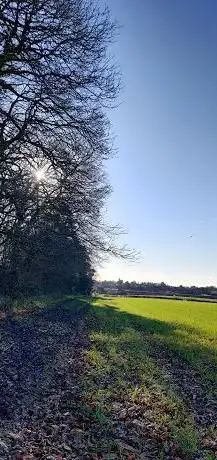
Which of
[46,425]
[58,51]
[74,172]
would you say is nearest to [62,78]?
[58,51]

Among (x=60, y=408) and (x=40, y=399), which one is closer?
(x=60, y=408)

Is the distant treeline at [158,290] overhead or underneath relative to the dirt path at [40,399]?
overhead

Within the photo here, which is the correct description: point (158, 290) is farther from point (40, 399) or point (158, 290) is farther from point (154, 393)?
point (40, 399)

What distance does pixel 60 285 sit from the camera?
182 feet

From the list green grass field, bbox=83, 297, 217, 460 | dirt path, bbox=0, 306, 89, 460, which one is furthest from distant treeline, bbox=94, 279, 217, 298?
dirt path, bbox=0, 306, 89, 460

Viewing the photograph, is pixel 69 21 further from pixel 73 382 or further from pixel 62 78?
pixel 73 382

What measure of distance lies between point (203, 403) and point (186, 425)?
186 centimetres

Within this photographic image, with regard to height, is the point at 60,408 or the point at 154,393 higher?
the point at 154,393

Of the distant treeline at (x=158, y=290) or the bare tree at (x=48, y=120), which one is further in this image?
the distant treeline at (x=158, y=290)

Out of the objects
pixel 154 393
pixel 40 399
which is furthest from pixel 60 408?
pixel 154 393

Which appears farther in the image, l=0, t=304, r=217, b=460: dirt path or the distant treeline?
the distant treeline

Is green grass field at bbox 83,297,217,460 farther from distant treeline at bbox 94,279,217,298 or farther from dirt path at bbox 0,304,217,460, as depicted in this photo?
distant treeline at bbox 94,279,217,298

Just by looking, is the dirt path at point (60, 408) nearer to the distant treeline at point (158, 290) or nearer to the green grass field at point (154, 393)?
the green grass field at point (154, 393)

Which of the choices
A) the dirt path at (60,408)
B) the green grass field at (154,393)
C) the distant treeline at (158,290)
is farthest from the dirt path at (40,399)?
the distant treeline at (158,290)
